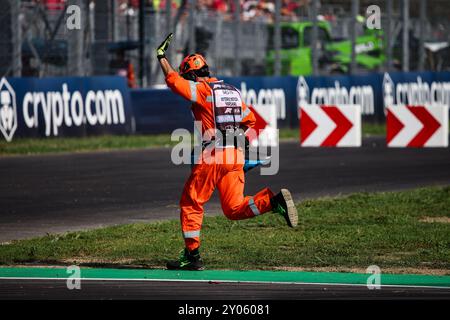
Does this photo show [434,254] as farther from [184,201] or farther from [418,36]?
[418,36]

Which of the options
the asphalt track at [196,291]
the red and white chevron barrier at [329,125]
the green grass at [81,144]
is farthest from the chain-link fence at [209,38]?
the asphalt track at [196,291]

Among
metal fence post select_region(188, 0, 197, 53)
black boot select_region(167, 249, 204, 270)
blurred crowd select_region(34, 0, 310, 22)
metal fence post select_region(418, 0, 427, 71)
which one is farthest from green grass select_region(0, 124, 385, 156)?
black boot select_region(167, 249, 204, 270)

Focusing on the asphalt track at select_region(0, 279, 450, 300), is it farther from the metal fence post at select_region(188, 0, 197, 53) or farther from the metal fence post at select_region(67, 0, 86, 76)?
the metal fence post at select_region(188, 0, 197, 53)

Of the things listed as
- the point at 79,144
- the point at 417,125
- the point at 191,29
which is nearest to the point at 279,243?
the point at 417,125

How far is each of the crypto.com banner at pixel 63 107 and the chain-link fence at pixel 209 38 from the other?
0.70 metres

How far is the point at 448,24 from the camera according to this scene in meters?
35.2

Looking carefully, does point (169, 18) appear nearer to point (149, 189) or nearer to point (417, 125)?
point (417, 125)

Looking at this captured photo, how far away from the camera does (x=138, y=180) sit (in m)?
18.1

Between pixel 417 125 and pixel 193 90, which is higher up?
pixel 193 90

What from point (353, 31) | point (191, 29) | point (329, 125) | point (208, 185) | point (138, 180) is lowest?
point (138, 180)

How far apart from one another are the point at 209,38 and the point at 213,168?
65.5 ft

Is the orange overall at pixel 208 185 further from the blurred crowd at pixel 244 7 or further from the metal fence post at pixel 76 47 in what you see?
the blurred crowd at pixel 244 7

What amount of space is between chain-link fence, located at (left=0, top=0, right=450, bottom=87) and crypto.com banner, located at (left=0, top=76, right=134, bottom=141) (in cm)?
70
